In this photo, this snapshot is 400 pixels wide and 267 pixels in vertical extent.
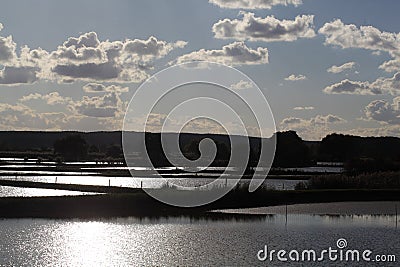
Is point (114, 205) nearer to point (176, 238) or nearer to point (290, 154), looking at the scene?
point (176, 238)

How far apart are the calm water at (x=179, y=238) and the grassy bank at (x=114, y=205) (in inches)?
95.6

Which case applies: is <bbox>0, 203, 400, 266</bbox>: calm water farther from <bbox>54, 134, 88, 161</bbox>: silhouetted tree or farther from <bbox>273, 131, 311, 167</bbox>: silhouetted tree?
<bbox>54, 134, 88, 161</bbox>: silhouetted tree

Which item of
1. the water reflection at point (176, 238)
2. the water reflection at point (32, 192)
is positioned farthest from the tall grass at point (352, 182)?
the water reflection at point (32, 192)

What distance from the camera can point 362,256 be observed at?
2884cm

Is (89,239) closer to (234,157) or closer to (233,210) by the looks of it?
(233,210)

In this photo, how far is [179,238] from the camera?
112 ft

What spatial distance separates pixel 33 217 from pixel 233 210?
Answer: 45.0 feet

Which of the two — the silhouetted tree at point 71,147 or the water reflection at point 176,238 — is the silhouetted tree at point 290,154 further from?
the water reflection at point 176,238

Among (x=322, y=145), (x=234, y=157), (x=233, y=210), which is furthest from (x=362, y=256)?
(x=322, y=145)

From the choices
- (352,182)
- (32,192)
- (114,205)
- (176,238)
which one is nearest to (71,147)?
(32,192)

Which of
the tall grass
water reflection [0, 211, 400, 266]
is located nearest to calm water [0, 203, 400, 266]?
water reflection [0, 211, 400, 266]

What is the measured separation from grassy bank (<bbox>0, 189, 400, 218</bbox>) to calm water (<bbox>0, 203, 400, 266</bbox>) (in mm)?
2428

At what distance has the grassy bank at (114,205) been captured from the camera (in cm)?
4350

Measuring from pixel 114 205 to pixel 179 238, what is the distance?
41.1 feet
